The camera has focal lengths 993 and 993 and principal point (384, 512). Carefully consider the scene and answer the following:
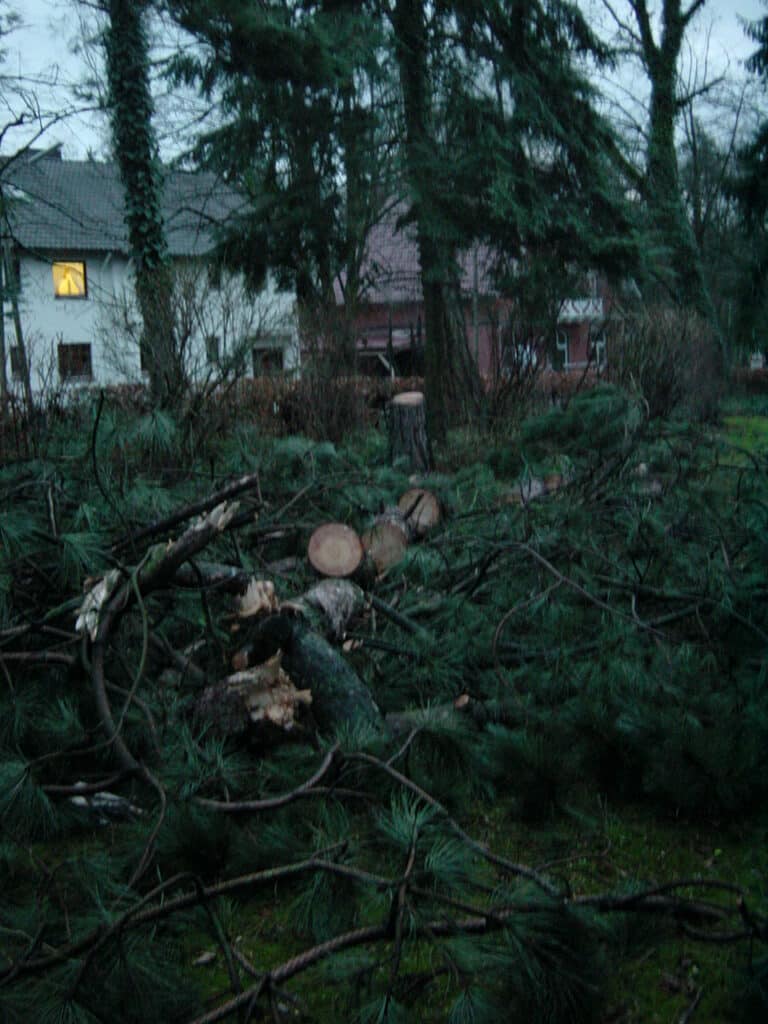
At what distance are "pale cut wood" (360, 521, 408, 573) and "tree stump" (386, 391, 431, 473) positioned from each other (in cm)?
407

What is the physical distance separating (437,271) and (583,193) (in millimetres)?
2631

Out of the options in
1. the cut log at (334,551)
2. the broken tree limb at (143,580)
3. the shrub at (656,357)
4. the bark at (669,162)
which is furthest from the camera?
the bark at (669,162)

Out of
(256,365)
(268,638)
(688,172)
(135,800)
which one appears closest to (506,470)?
(256,365)

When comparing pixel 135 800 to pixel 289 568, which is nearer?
pixel 135 800

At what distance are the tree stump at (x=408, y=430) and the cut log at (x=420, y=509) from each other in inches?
122

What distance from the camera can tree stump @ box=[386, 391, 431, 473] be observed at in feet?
32.3

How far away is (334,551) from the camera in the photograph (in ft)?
16.8

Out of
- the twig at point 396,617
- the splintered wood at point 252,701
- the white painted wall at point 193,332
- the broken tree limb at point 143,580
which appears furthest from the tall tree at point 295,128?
the splintered wood at point 252,701

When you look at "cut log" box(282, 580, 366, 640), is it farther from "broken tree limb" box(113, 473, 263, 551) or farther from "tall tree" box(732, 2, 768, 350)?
"tall tree" box(732, 2, 768, 350)

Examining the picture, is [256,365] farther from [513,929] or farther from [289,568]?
[513,929]

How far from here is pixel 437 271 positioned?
1336cm

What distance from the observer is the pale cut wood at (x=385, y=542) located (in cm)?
570

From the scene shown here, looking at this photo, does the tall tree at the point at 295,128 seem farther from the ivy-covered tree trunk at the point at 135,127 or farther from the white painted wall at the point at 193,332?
the white painted wall at the point at 193,332

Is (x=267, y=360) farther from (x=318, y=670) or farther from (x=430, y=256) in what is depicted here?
(x=318, y=670)
